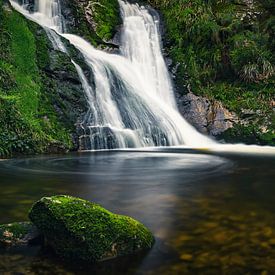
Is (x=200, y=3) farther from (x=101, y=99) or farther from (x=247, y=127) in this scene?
(x=101, y=99)

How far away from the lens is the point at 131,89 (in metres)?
18.0

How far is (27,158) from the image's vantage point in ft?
38.7

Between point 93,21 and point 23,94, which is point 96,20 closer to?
point 93,21

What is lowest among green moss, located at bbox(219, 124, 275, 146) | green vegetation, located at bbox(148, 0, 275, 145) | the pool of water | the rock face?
the pool of water

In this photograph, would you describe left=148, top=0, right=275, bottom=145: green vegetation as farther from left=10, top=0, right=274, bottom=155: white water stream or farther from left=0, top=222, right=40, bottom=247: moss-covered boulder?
left=0, top=222, right=40, bottom=247: moss-covered boulder

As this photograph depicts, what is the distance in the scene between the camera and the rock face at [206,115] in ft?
63.6

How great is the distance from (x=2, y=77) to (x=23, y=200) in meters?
9.08

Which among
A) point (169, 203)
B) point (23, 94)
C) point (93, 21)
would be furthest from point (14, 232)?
point (93, 21)

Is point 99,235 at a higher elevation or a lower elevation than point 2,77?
lower

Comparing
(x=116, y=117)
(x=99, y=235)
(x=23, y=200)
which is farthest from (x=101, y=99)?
(x=99, y=235)

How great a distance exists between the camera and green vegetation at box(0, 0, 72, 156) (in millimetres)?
12797

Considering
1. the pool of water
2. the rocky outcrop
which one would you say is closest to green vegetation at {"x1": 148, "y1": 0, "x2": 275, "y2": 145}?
the rocky outcrop

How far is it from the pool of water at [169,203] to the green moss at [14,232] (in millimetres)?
139

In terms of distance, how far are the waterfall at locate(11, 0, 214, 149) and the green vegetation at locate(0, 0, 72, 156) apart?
1.15m
